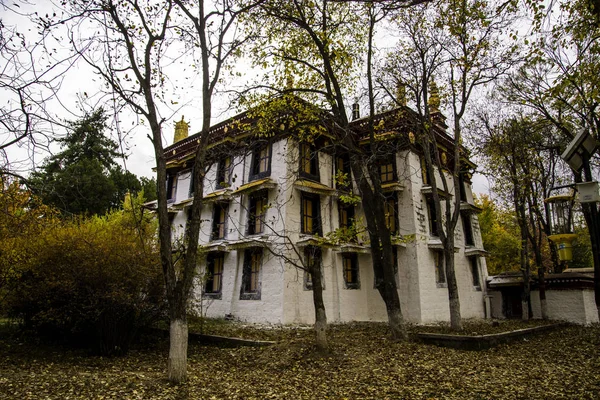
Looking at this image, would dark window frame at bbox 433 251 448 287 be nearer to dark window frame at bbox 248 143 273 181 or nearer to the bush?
dark window frame at bbox 248 143 273 181

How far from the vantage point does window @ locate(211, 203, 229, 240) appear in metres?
20.4

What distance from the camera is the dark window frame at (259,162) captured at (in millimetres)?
19094

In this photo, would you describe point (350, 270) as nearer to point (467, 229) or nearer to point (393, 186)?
point (393, 186)

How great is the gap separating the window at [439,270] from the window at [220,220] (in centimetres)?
1098

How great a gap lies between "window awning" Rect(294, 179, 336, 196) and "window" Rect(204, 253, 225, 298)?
17.9 ft

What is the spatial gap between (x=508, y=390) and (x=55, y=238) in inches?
460

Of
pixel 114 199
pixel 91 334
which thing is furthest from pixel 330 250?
pixel 114 199

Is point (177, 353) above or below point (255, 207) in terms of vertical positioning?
below

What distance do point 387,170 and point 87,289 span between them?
15.4 meters

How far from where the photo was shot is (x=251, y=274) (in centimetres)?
1827

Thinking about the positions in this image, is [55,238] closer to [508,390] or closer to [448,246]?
[508,390]

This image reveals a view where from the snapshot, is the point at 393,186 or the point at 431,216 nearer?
the point at 393,186

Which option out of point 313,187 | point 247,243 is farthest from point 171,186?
point 313,187

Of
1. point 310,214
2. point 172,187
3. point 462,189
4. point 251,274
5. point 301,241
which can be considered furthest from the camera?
point 172,187
